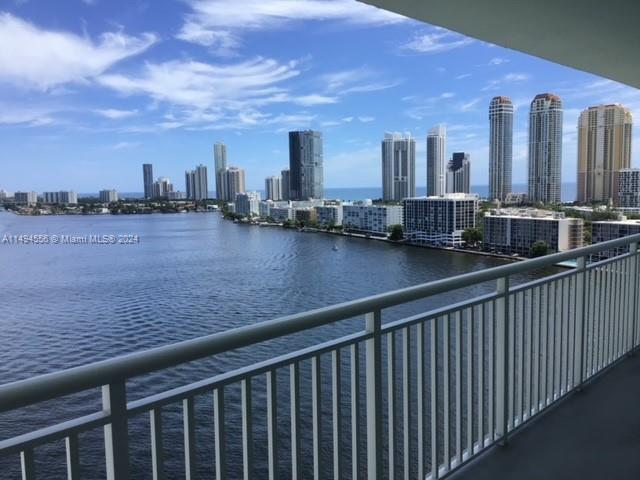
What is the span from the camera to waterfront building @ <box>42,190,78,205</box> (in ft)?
178

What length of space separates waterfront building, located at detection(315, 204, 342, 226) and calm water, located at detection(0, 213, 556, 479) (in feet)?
11.3

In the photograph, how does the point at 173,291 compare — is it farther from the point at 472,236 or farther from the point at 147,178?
the point at 147,178

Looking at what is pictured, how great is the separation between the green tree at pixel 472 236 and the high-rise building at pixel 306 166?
3041cm

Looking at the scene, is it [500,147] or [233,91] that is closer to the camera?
[500,147]

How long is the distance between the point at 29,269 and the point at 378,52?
50098 millimetres

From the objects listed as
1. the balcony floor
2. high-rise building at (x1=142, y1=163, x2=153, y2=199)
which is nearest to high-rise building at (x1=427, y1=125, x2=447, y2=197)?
Answer: high-rise building at (x1=142, y1=163, x2=153, y2=199)

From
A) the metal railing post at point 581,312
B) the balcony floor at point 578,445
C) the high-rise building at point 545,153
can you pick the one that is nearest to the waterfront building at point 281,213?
the high-rise building at point 545,153

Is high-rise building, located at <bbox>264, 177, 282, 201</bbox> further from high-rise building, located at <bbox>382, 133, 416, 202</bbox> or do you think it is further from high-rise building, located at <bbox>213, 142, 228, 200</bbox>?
high-rise building, located at <bbox>382, 133, 416, 202</bbox>

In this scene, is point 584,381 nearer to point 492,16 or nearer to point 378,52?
point 492,16

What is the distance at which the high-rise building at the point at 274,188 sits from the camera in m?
67.2

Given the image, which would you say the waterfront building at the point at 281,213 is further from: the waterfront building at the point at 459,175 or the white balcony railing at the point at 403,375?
the white balcony railing at the point at 403,375

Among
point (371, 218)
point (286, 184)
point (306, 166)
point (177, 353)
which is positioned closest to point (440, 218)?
point (371, 218)

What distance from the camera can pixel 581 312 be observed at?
2.40 meters

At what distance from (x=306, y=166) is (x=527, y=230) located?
1596 inches
